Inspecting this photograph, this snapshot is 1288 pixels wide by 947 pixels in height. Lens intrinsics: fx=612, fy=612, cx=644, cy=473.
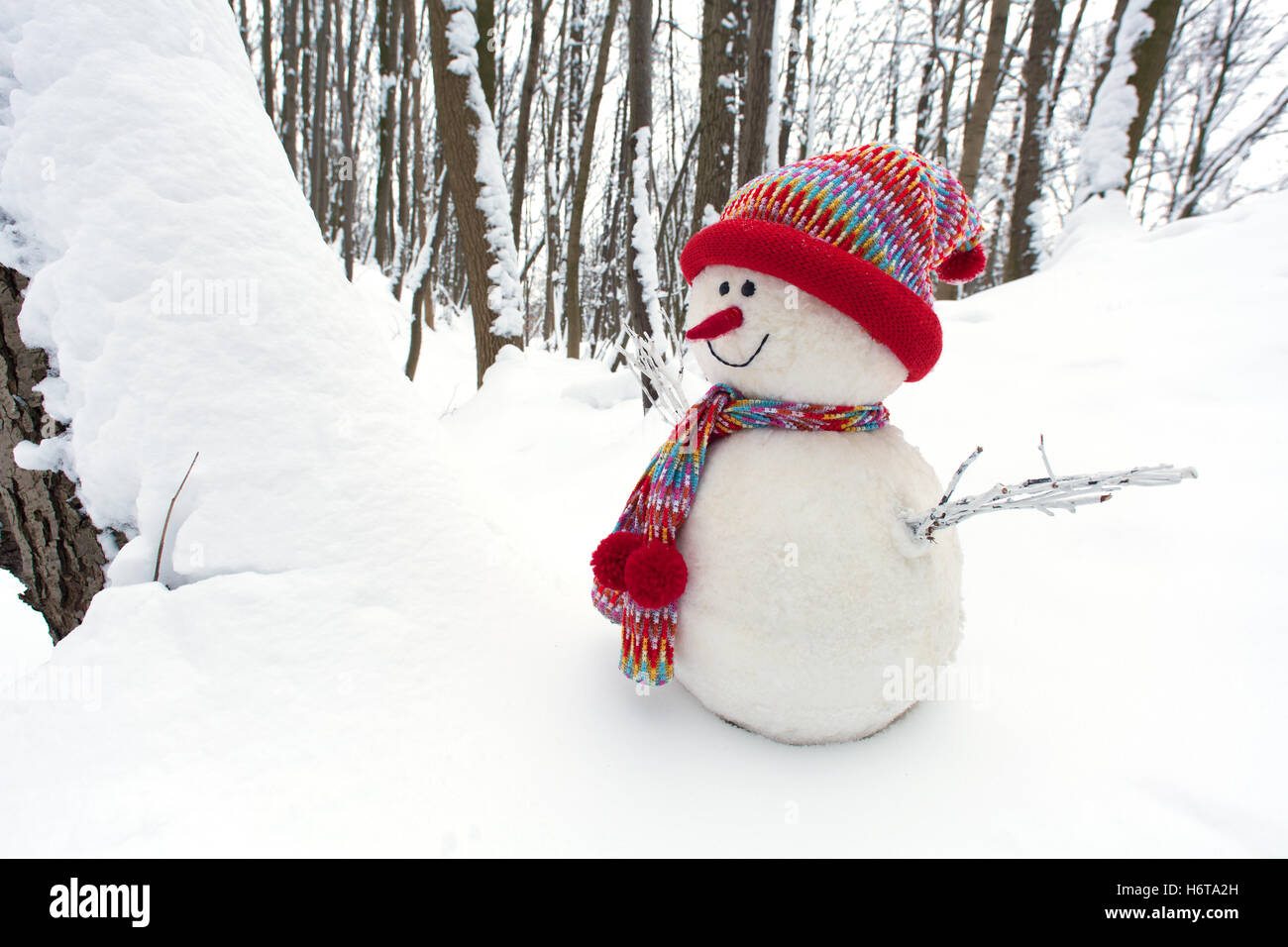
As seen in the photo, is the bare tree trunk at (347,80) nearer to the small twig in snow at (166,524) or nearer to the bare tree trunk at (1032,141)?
the bare tree trunk at (1032,141)

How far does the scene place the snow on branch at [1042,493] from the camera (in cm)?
80

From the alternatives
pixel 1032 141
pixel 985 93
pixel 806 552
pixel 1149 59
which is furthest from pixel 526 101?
pixel 806 552

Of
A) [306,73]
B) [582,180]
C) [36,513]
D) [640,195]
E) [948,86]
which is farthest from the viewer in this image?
[306,73]

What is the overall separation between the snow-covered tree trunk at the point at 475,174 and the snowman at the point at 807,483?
11.5 feet

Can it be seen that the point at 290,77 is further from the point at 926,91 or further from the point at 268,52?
the point at 926,91

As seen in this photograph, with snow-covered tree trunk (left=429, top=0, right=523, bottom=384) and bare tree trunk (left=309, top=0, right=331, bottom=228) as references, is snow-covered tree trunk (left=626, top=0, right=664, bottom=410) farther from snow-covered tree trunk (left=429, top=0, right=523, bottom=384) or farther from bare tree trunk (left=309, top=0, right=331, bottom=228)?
bare tree trunk (left=309, top=0, right=331, bottom=228)

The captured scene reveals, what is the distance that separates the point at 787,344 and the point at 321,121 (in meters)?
12.1

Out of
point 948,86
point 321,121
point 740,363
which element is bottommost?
point 740,363

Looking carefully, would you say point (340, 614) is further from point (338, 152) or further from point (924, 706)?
point (338, 152)

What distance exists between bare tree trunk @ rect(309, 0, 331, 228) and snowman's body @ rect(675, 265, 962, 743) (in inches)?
419

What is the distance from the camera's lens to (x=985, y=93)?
6.06 meters

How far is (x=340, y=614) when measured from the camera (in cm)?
113
